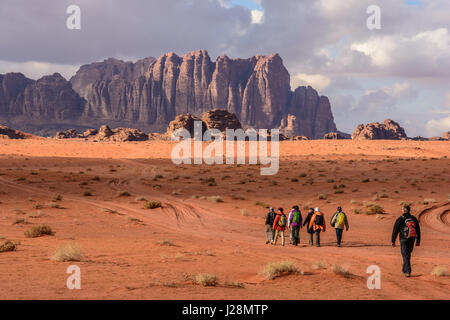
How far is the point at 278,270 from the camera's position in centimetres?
1055

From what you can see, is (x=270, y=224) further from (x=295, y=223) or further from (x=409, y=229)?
(x=409, y=229)

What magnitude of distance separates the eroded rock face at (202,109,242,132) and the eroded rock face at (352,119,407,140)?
33624 millimetres

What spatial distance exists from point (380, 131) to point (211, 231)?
100m

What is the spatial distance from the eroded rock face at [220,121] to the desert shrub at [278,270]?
3256 inches

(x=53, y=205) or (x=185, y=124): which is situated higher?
(x=185, y=124)

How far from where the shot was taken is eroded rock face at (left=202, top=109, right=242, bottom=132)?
9375cm

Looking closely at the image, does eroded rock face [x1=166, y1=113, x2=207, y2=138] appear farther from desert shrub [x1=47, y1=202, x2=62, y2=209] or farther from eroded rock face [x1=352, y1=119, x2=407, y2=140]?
desert shrub [x1=47, y1=202, x2=62, y2=209]

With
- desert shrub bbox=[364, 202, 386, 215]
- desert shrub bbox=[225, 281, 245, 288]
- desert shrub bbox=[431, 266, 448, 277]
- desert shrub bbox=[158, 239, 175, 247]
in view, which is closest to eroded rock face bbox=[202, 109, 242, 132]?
desert shrub bbox=[364, 202, 386, 215]

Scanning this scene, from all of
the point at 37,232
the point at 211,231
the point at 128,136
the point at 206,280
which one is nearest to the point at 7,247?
the point at 37,232

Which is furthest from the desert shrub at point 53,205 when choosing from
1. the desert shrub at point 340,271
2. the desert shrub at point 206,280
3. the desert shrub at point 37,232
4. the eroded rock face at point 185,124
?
the eroded rock face at point 185,124

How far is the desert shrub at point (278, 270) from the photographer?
33.8 feet

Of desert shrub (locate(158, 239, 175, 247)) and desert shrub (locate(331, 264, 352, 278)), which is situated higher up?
desert shrub (locate(331, 264, 352, 278))

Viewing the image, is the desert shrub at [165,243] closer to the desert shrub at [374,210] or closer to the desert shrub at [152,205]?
the desert shrub at [152,205]

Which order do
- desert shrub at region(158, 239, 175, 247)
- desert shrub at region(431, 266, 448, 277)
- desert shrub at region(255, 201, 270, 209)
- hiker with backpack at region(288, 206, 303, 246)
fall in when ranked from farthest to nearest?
desert shrub at region(255, 201, 270, 209), hiker with backpack at region(288, 206, 303, 246), desert shrub at region(158, 239, 175, 247), desert shrub at region(431, 266, 448, 277)
